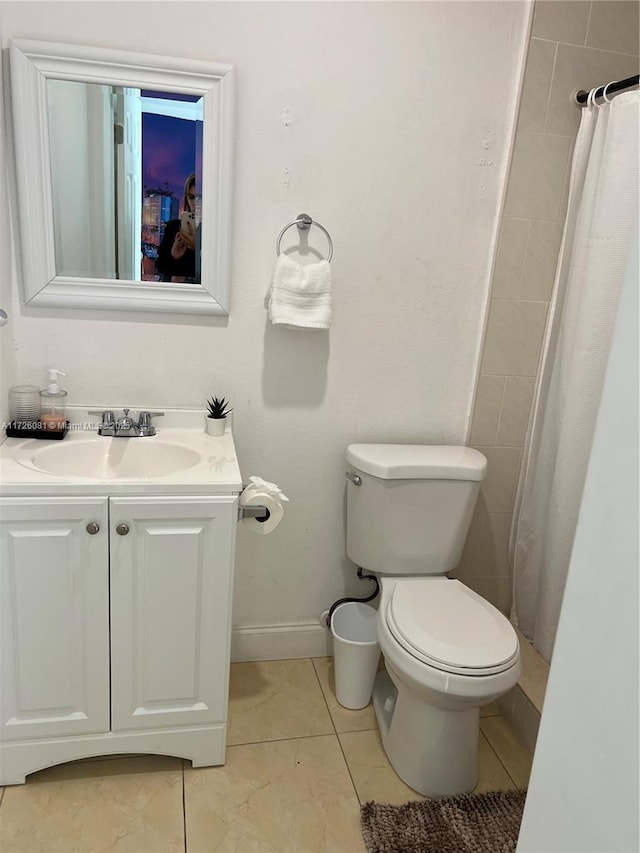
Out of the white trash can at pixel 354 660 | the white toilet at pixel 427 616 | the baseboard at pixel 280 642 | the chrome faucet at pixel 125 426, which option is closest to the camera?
the white toilet at pixel 427 616

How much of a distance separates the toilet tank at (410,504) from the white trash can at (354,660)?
23cm

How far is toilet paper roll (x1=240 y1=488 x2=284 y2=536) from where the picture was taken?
1.57 m

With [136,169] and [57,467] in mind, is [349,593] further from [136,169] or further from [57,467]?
[136,169]

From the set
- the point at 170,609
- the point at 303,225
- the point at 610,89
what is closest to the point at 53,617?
the point at 170,609

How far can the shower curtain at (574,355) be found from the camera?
63.1 inches

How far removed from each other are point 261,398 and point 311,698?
97cm

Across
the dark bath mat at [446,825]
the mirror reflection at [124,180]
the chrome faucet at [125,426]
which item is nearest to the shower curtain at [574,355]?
the dark bath mat at [446,825]

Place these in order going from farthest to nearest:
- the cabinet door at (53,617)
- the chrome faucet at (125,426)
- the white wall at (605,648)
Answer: the chrome faucet at (125,426), the cabinet door at (53,617), the white wall at (605,648)

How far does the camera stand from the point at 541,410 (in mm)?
1953

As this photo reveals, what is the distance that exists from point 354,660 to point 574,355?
1.11 m

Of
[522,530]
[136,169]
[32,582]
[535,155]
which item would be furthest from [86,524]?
[535,155]

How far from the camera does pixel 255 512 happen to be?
5.41 ft

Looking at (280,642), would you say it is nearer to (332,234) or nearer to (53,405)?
(53,405)

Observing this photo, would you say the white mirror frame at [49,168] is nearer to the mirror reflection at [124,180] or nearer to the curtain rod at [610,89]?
the mirror reflection at [124,180]
